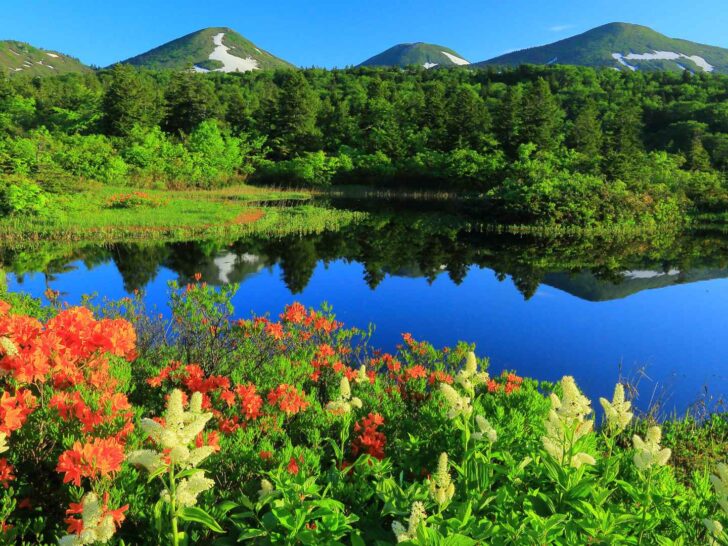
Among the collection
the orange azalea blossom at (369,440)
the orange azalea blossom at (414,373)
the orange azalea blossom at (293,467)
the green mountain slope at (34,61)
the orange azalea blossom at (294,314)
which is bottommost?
the orange azalea blossom at (414,373)

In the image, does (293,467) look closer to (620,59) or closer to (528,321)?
(528,321)

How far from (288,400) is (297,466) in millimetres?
1049

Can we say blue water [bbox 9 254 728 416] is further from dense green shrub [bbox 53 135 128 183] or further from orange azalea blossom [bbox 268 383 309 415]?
dense green shrub [bbox 53 135 128 183]

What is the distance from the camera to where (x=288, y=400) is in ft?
11.8

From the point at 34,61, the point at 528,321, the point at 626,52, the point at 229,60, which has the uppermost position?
the point at 626,52

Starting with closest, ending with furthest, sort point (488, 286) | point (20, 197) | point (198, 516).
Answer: point (198, 516)
point (488, 286)
point (20, 197)

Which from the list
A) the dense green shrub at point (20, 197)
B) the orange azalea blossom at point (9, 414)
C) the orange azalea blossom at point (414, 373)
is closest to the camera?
the orange azalea blossom at point (9, 414)

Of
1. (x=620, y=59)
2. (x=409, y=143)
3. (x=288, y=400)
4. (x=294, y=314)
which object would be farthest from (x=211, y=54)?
(x=288, y=400)

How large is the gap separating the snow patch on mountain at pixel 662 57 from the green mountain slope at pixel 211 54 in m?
106

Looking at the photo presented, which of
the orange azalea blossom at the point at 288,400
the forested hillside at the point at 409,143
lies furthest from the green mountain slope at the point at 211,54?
the orange azalea blossom at the point at 288,400

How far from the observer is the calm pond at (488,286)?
9.09m

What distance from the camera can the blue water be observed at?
8516mm

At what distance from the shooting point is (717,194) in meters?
32.7

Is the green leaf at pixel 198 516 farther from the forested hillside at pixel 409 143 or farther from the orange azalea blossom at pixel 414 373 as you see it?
the forested hillside at pixel 409 143
